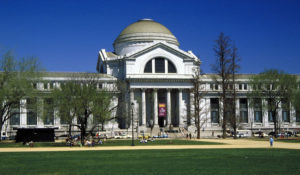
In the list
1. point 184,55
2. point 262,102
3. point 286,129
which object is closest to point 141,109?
point 184,55

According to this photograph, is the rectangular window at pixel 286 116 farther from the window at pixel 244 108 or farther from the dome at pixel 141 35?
the dome at pixel 141 35

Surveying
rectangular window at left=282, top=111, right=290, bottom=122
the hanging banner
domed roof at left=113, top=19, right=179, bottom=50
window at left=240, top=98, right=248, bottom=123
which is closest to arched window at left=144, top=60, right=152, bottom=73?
the hanging banner

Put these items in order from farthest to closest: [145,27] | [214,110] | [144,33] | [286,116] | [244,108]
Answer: [145,27], [144,33], [286,116], [244,108], [214,110]

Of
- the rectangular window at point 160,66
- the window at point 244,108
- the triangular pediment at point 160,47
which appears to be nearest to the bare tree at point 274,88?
the window at point 244,108

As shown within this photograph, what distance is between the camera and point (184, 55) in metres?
112

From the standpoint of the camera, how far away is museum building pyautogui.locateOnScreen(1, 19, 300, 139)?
105 m

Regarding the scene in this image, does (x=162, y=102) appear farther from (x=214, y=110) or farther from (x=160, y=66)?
(x=214, y=110)

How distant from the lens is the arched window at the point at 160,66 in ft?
361

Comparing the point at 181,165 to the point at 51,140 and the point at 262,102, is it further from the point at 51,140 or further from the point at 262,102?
the point at 262,102

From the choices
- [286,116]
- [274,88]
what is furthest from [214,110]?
[274,88]

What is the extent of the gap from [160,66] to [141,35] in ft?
43.8

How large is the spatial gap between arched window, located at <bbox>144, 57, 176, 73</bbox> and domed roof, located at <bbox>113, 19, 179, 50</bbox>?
10461 mm

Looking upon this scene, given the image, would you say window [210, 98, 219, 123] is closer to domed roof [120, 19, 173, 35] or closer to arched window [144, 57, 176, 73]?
arched window [144, 57, 176, 73]

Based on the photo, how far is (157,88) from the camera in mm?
107000
